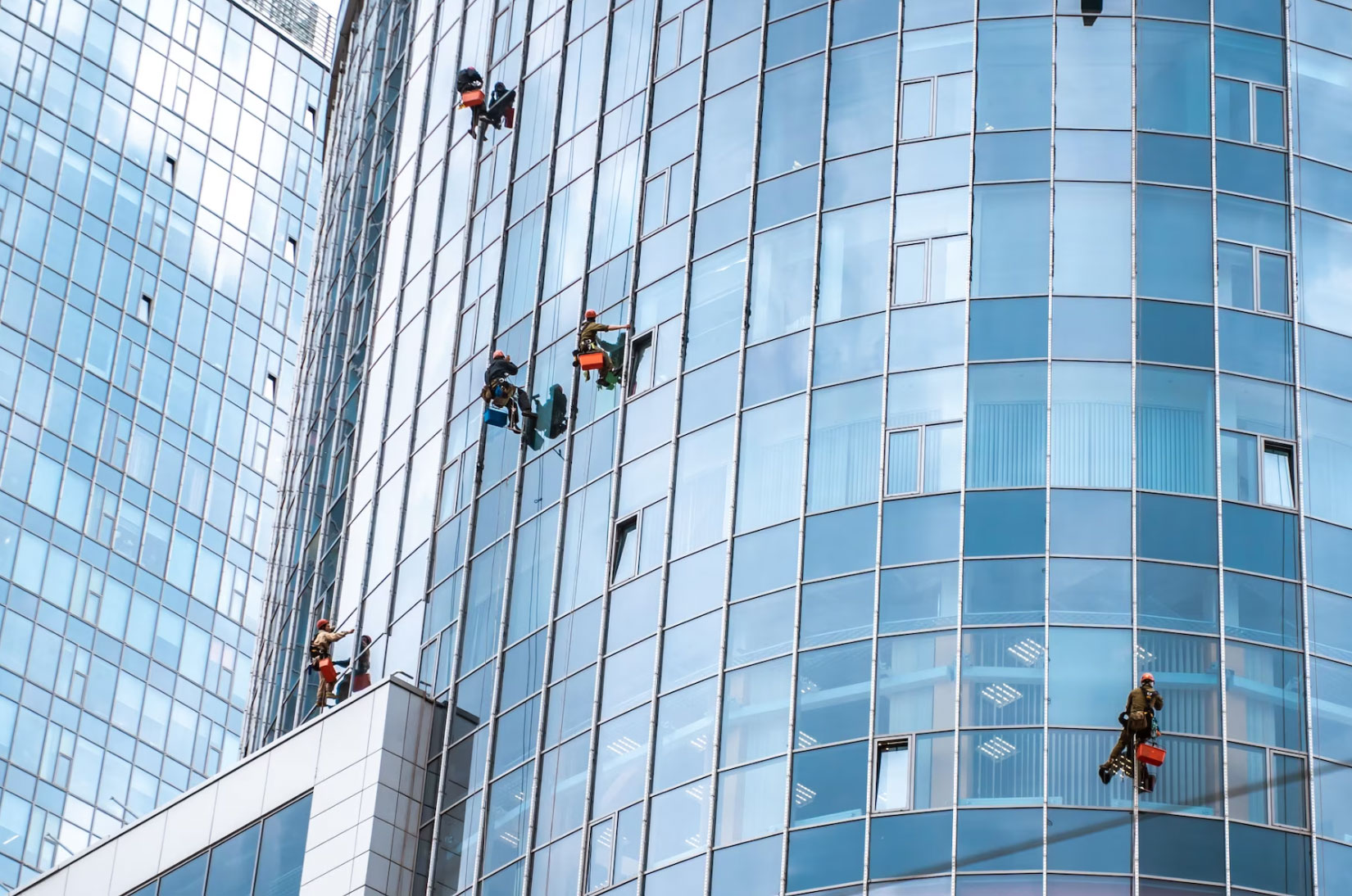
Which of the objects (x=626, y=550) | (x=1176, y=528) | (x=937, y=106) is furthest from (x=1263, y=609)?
(x=626, y=550)

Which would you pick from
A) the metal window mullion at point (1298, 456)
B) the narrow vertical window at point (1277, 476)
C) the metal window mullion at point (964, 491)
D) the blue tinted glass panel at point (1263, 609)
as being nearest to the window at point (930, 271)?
the metal window mullion at point (964, 491)

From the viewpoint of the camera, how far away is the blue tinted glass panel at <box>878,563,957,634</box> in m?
38.3

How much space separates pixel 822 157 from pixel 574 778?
12.2m

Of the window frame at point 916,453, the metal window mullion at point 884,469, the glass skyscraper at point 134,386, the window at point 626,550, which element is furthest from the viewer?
the glass skyscraper at point 134,386

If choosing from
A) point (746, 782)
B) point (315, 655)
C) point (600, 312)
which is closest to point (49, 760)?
point (315, 655)

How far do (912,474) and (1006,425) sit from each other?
1798 millimetres

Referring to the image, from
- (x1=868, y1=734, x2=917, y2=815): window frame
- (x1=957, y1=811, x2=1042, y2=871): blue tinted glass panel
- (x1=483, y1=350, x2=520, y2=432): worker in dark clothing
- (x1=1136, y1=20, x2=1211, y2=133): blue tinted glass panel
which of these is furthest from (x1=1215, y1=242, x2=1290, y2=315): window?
(x1=483, y1=350, x2=520, y2=432): worker in dark clothing

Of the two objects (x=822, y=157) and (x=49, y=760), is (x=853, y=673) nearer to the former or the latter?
(x=822, y=157)

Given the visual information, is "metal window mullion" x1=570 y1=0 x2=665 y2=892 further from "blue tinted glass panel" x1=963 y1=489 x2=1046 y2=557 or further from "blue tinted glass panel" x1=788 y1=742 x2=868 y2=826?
"blue tinted glass panel" x1=963 y1=489 x2=1046 y2=557

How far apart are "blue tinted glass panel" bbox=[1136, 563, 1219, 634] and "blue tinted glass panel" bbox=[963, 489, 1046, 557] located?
1.83 meters

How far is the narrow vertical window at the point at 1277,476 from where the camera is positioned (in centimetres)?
3931

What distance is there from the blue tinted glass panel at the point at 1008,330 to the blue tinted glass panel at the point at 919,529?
285cm

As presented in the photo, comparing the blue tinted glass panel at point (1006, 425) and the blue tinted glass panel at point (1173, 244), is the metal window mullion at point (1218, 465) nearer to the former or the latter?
the blue tinted glass panel at point (1173, 244)

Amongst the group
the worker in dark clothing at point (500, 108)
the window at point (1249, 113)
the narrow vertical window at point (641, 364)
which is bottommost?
the narrow vertical window at point (641, 364)
